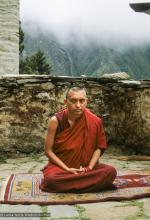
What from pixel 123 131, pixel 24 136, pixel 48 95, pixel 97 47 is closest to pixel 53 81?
pixel 48 95

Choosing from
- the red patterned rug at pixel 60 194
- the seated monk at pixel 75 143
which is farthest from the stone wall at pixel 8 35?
the seated monk at pixel 75 143

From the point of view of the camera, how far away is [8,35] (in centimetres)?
1020

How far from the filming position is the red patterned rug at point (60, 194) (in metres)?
3.68

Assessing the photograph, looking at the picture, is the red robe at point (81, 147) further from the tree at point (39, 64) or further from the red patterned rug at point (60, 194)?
the tree at point (39, 64)

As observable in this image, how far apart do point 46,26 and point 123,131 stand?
114056 mm

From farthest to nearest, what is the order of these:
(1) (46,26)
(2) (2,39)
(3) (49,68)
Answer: (1) (46,26), (3) (49,68), (2) (2,39)

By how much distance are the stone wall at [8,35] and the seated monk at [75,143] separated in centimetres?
599

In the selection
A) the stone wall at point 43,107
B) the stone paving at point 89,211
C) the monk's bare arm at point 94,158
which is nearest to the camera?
the stone paving at point 89,211

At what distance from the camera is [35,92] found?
271 inches

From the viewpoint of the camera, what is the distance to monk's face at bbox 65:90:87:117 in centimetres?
422

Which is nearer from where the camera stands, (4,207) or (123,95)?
(4,207)

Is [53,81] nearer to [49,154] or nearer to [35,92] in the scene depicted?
[35,92]

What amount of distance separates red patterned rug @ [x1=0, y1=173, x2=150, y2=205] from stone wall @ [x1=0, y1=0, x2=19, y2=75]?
579 centimetres

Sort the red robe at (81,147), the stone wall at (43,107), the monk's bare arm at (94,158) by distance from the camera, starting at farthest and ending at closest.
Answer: the stone wall at (43,107), the monk's bare arm at (94,158), the red robe at (81,147)
